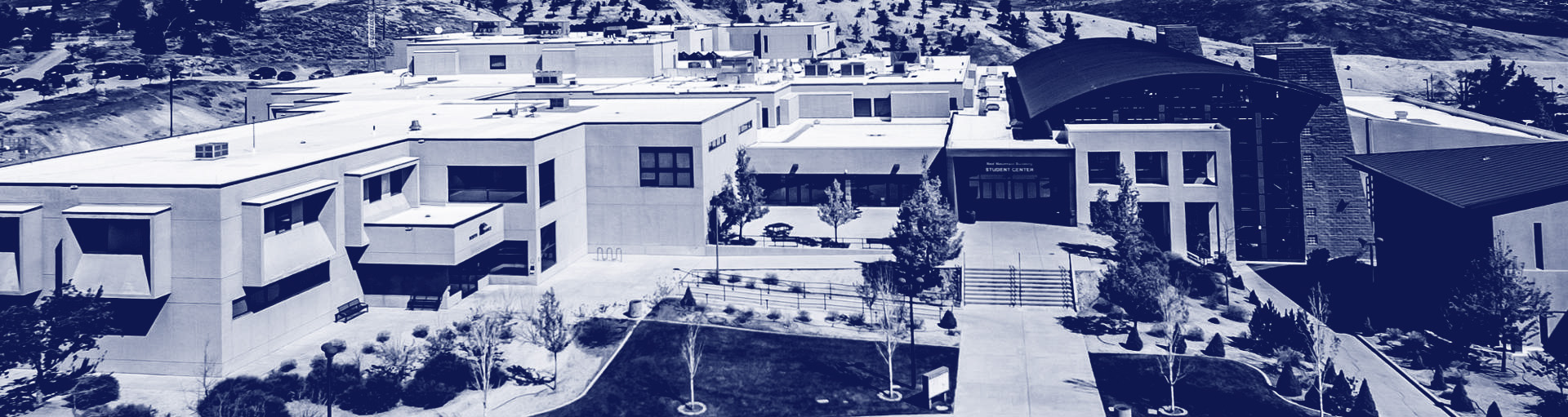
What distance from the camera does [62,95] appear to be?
10144 centimetres

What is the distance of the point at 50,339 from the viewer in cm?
3453

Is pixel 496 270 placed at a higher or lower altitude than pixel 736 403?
higher

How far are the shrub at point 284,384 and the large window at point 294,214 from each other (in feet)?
17.7

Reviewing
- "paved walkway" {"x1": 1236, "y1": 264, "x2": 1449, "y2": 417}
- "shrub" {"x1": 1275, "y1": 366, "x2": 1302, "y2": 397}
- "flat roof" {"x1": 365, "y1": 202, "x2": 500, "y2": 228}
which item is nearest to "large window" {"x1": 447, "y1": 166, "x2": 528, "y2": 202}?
"flat roof" {"x1": 365, "y1": 202, "x2": 500, "y2": 228}

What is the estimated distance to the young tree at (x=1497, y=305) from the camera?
134 ft

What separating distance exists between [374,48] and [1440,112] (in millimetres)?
110051

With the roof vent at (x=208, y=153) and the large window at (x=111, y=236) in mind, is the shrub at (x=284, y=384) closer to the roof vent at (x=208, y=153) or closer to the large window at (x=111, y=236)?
the large window at (x=111, y=236)

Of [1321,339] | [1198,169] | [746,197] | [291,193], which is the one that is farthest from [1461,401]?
[291,193]

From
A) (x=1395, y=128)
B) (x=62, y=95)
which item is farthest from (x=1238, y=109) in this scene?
(x=62, y=95)

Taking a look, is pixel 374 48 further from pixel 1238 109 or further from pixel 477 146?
pixel 1238 109

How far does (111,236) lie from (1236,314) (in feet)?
135

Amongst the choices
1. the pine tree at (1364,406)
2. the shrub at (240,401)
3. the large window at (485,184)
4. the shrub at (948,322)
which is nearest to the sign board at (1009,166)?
the shrub at (948,322)

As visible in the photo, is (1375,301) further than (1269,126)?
No

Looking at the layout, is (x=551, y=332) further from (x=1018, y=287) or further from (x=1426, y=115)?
(x=1426, y=115)
